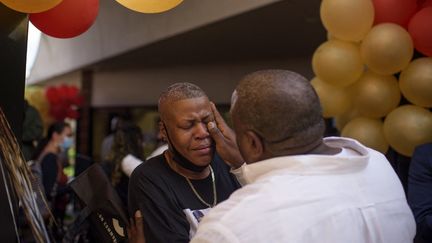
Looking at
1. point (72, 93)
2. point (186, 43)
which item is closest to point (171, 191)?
point (186, 43)

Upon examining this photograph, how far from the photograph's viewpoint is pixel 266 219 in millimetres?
1104

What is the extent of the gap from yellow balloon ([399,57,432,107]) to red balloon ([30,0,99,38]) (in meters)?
1.55

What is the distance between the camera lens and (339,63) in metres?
2.72

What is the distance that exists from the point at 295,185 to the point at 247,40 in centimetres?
459

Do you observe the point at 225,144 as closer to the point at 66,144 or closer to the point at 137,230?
the point at 137,230

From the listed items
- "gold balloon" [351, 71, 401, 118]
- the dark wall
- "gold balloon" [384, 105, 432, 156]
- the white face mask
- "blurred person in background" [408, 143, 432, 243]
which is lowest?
the white face mask

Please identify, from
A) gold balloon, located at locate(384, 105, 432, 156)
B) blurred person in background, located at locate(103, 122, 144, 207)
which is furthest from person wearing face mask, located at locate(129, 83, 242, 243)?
blurred person in background, located at locate(103, 122, 144, 207)

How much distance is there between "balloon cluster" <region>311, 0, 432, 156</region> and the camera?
2.55 metres

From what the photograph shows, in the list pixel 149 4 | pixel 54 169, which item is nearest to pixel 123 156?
pixel 54 169

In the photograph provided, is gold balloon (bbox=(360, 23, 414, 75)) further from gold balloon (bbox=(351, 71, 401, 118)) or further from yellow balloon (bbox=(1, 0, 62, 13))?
yellow balloon (bbox=(1, 0, 62, 13))

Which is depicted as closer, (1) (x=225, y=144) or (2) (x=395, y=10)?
(1) (x=225, y=144)

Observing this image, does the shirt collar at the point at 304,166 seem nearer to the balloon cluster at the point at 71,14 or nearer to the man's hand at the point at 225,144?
the man's hand at the point at 225,144

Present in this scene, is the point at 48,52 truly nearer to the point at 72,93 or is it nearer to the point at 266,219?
the point at 72,93

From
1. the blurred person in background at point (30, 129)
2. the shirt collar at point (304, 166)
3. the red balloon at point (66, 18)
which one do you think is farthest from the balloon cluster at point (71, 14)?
the blurred person in background at point (30, 129)
